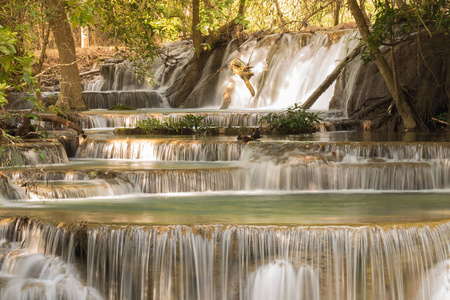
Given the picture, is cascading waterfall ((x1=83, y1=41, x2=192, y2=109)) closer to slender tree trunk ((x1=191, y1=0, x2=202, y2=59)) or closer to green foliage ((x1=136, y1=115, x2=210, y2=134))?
slender tree trunk ((x1=191, y1=0, x2=202, y2=59))

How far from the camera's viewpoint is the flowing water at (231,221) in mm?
6918

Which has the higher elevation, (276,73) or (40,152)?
(276,73)

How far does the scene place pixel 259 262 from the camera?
6953mm

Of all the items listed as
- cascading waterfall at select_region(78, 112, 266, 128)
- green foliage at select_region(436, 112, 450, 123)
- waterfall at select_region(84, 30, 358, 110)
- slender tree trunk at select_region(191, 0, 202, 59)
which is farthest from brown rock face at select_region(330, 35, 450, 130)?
slender tree trunk at select_region(191, 0, 202, 59)

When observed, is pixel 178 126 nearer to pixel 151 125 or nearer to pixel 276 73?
pixel 151 125

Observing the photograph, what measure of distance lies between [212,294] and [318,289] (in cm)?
106

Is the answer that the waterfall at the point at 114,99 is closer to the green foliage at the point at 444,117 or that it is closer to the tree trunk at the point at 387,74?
the tree trunk at the point at 387,74

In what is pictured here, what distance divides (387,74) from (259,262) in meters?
8.51

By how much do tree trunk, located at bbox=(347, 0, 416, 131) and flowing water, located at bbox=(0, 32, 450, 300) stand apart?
1.53 meters

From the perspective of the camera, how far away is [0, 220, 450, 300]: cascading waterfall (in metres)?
6.89

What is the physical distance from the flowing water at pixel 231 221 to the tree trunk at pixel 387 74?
1.53 metres

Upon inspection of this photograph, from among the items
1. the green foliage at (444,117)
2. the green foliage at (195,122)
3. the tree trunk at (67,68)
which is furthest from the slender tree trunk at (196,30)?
the green foliage at (444,117)

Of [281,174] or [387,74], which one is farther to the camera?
[387,74]

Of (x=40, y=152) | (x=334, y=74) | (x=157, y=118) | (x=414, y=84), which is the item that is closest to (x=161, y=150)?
(x=40, y=152)
